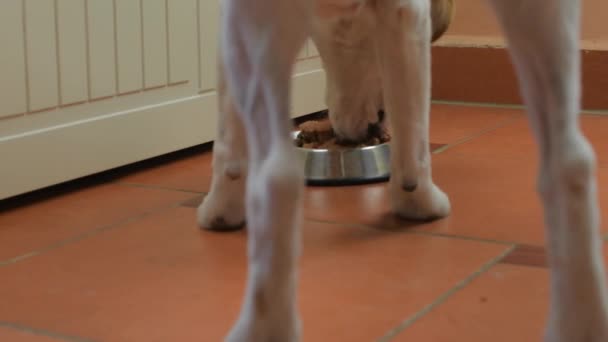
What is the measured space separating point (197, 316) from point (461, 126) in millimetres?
1488

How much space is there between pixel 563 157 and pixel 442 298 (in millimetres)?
415

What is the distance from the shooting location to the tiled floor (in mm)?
1124

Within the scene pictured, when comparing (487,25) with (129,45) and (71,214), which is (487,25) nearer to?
(129,45)

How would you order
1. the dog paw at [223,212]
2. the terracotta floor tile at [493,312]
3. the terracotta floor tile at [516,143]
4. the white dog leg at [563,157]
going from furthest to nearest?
1. the terracotta floor tile at [516,143]
2. the dog paw at [223,212]
3. the terracotta floor tile at [493,312]
4. the white dog leg at [563,157]

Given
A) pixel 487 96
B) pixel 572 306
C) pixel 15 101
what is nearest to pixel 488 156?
pixel 487 96

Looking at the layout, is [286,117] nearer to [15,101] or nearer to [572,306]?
[572,306]

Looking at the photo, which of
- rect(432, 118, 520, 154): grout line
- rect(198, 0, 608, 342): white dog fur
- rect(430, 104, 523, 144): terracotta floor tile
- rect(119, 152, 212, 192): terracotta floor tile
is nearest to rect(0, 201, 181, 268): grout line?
rect(119, 152, 212, 192): terracotta floor tile

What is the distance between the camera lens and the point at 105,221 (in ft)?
5.37

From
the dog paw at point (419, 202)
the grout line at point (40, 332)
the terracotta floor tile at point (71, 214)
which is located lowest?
the terracotta floor tile at point (71, 214)

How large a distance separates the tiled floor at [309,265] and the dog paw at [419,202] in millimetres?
24

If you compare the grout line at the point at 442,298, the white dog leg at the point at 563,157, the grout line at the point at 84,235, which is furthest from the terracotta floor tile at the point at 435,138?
the white dog leg at the point at 563,157

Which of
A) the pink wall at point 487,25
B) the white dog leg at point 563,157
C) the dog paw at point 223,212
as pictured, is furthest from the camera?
the pink wall at point 487,25

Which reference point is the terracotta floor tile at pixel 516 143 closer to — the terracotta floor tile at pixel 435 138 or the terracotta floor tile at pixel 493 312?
the terracotta floor tile at pixel 435 138

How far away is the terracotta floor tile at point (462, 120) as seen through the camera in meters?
2.37
